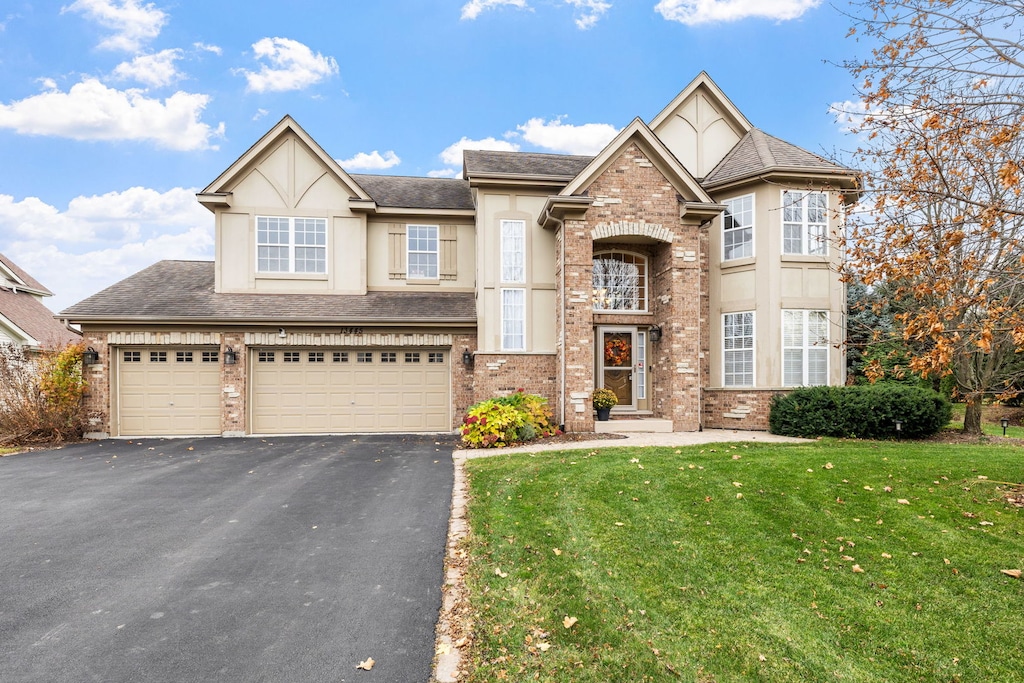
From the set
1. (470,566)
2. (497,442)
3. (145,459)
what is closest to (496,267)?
(497,442)

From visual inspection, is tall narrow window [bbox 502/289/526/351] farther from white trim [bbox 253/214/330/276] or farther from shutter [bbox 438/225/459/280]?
Answer: white trim [bbox 253/214/330/276]

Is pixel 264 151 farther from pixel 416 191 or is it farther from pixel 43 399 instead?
pixel 43 399

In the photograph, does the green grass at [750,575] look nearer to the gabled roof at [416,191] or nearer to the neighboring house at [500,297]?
the neighboring house at [500,297]

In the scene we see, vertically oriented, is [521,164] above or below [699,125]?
below

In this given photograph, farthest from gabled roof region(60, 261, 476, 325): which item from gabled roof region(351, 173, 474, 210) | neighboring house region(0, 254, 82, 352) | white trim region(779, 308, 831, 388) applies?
neighboring house region(0, 254, 82, 352)

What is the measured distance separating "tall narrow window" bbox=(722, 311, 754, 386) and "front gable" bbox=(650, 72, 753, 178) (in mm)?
4563

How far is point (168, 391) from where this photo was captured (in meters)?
14.0

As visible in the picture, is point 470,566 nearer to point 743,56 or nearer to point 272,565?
point 272,565

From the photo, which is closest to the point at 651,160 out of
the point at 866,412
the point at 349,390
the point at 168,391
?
the point at 866,412

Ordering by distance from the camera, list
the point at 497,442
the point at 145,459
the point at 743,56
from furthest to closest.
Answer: the point at 743,56, the point at 497,442, the point at 145,459

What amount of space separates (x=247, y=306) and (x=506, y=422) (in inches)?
312

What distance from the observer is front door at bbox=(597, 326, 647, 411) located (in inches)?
569

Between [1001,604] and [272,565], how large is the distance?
6098mm

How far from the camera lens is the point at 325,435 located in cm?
1409
